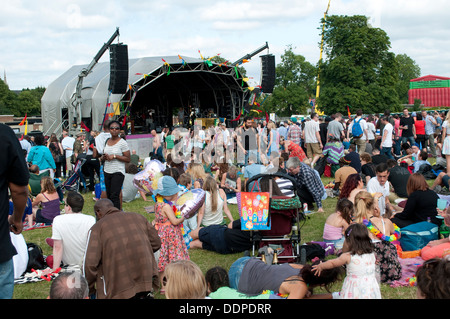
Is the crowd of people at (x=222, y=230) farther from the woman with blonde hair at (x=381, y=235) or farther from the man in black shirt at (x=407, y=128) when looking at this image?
the man in black shirt at (x=407, y=128)

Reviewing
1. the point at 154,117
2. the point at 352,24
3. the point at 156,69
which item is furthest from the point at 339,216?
the point at 352,24

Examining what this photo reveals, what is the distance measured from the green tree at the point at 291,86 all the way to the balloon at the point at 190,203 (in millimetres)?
53486

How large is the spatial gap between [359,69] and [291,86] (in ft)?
65.1

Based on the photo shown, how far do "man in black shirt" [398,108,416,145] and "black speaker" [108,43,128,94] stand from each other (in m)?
11.9

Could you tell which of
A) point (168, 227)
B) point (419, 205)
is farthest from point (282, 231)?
point (419, 205)

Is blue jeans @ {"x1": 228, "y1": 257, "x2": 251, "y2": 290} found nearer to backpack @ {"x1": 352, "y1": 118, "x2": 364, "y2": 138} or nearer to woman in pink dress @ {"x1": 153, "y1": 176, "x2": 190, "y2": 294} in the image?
woman in pink dress @ {"x1": 153, "y1": 176, "x2": 190, "y2": 294}

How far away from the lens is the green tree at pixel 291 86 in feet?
195

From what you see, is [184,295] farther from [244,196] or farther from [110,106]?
[110,106]

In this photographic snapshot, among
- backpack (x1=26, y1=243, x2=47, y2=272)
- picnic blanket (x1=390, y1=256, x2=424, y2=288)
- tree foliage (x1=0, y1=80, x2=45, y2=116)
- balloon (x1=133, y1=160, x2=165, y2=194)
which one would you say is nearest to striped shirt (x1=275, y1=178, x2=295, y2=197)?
picnic blanket (x1=390, y1=256, x2=424, y2=288)

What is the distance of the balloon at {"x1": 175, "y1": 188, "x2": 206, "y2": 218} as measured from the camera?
5992 millimetres

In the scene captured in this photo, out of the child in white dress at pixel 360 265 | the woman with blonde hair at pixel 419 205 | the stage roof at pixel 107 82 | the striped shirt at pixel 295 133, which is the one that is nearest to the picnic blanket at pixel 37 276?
the child in white dress at pixel 360 265

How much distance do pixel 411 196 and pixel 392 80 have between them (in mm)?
37977

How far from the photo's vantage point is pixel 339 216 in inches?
245

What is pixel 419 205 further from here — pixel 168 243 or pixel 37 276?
pixel 37 276
